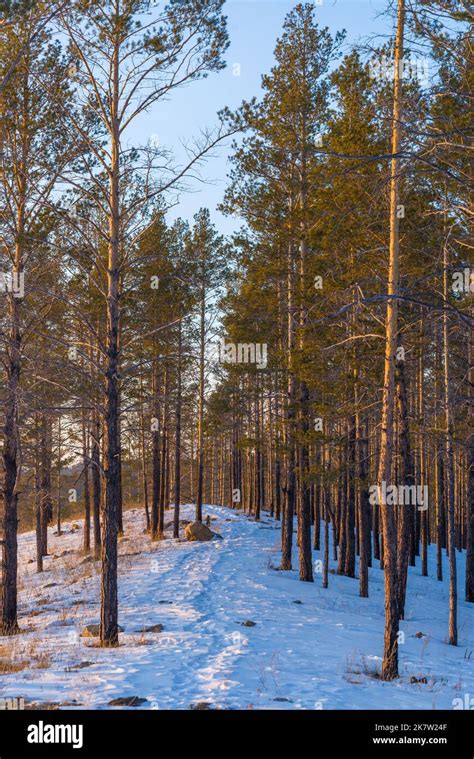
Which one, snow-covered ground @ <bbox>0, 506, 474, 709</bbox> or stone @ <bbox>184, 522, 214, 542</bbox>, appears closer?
snow-covered ground @ <bbox>0, 506, 474, 709</bbox>

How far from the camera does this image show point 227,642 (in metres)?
10.7

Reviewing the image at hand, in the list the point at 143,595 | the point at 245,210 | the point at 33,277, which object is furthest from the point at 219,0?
the point at 143,595

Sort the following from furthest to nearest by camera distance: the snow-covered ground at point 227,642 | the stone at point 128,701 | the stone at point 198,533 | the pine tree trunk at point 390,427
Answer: the stone at point 198,533, the pine tree trunk at point 390,427, the snow-covered ground at point 227,642, the stone at point 128,701

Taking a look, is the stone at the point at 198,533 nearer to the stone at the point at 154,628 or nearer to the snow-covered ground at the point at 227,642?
the snow-covered ground at the point at 227,642

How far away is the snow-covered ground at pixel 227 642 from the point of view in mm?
7938

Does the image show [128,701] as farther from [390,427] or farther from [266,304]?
[266,304]

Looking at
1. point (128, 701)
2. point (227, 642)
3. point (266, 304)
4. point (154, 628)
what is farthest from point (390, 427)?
point (266, 304)

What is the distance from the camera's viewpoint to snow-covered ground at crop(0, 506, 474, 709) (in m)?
7.94

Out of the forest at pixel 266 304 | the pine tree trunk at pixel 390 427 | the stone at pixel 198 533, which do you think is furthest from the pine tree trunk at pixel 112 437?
the stone at pixel 198 533

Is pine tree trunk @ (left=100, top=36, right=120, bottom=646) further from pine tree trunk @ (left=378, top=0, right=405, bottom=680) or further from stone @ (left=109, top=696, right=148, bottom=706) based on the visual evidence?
pine tree trunk @ (left=378, top=0, right=405, bottom=680)

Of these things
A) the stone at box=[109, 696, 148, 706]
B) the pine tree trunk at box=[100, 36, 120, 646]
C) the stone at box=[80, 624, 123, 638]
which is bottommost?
the stone at box=[80, 624, 123, 638]

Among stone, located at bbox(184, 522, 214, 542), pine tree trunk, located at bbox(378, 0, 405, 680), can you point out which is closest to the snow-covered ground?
pine tree trunk, located at bbox(378, 0, 405, 680)

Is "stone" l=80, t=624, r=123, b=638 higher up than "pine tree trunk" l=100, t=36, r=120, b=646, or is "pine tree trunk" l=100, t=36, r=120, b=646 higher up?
"pine tree trunk" l=100, t=36, r=120, b=646
